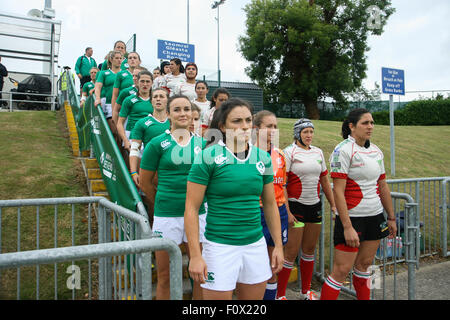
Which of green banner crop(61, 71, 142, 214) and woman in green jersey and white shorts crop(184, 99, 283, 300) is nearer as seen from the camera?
woman in green jersey and white shorts crop(184, 99, 283, 300)

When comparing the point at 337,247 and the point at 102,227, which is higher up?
the point at 102,227

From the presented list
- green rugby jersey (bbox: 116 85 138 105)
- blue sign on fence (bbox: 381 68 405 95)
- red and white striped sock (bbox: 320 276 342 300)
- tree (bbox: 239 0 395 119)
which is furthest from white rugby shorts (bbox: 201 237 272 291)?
tree (bbox: 239 0 395 119)

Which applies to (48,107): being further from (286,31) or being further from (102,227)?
(286,31)

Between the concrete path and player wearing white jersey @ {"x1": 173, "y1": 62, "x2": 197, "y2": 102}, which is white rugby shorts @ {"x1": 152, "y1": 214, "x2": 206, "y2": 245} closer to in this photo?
the concrete path

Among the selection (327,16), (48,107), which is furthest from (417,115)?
(48,107)

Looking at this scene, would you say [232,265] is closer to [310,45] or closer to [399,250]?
[399,250]

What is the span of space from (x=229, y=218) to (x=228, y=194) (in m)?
0.15

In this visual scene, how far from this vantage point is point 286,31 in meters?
29.9

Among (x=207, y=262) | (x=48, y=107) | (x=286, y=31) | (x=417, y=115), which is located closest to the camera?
(x=207, y=262)

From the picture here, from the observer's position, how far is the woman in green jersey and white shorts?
212 centimetres

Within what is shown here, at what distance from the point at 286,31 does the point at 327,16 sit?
14.8 feet

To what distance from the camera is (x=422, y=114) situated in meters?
31.9

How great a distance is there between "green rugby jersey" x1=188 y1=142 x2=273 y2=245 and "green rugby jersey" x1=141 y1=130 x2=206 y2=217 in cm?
69
